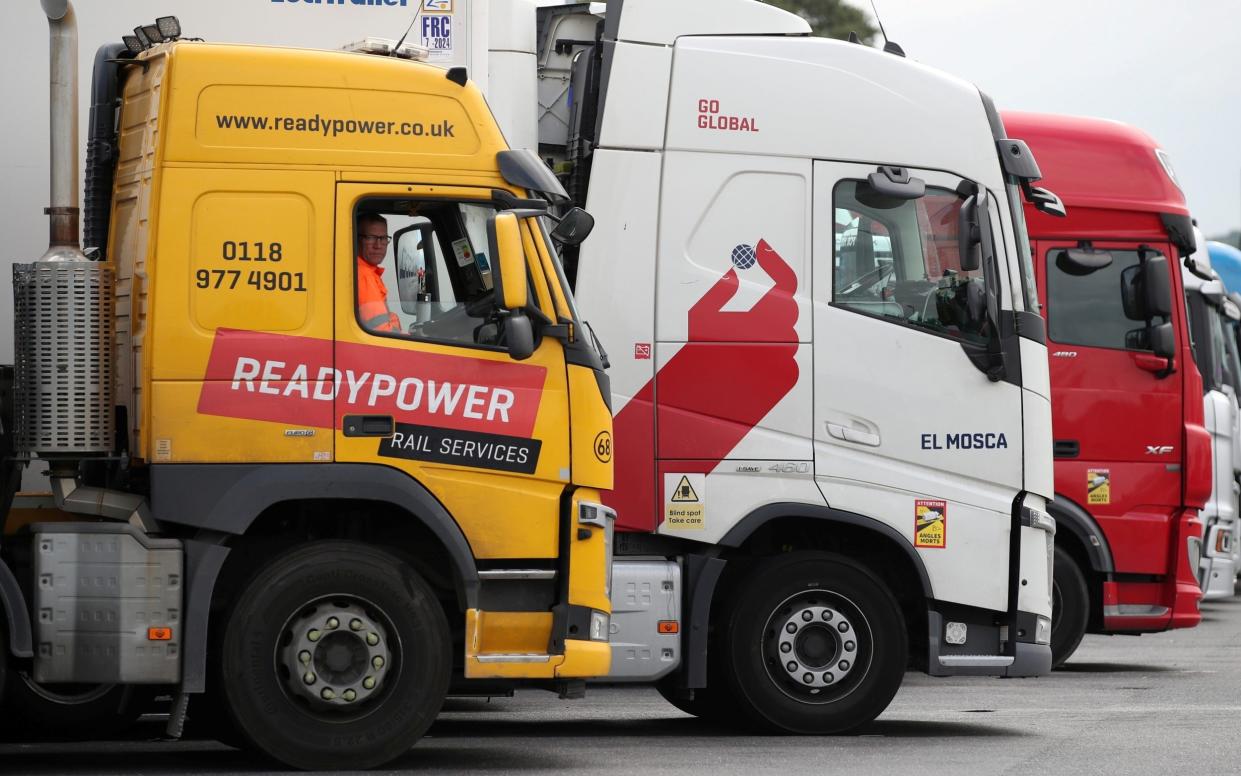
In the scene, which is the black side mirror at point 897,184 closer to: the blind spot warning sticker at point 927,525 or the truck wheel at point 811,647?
the blind spot warning sticker at point 927,525

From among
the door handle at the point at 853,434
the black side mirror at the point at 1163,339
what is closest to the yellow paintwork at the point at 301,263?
the door handle at the point at 853,434

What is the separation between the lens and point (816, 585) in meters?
10.1

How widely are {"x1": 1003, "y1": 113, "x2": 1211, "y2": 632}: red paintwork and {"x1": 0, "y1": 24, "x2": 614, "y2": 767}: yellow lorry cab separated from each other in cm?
552

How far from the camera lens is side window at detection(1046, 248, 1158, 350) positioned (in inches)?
523

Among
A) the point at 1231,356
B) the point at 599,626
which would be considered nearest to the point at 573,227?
the point at 599,626

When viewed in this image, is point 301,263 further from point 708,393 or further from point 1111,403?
point 1111,403

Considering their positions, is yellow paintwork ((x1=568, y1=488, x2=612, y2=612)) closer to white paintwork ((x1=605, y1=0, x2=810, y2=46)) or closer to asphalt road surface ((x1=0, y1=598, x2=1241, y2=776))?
asphalt road surface ((x1=0, y1=598, x2=1241, y2=776))

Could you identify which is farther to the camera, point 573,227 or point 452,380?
point 573,227

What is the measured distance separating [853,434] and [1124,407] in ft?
13.0

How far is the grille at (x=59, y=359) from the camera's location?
8328mm

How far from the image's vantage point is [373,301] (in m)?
8.57

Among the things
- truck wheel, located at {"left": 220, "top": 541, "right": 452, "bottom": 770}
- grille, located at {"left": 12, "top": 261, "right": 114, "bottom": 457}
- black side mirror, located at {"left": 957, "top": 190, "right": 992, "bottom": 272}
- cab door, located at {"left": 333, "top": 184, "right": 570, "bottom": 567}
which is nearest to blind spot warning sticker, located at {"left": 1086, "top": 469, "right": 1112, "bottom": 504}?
black side mirror, located at {"left": 957, "top": 190, "right": 992, "bottom": 272}

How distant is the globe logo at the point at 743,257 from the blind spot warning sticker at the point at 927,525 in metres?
1.52

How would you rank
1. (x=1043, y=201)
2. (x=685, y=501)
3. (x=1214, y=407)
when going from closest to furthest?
(x=685, y=501), (x=1043, y=201), (x=1214, y=407)
